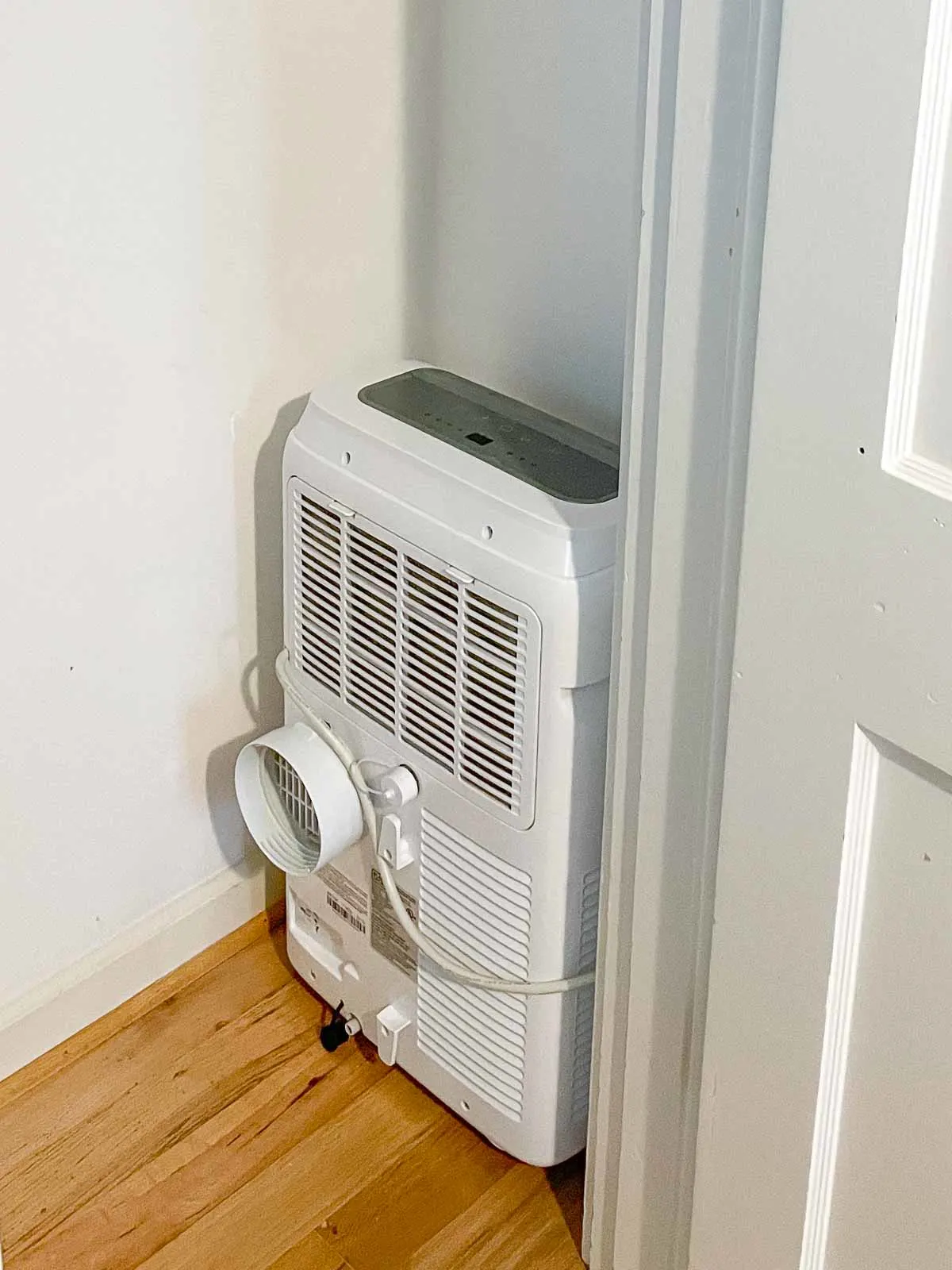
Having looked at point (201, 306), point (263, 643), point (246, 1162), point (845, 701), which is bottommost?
point (246, 1162)

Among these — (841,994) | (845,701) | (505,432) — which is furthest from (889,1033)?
(505,432)

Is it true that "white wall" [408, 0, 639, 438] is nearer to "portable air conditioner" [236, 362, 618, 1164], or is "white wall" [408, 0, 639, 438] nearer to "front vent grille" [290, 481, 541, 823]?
"portable air conditioner" [236, 362, 618, 1164]

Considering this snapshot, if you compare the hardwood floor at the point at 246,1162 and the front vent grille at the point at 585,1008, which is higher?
the front vent grille at the point at 585,1008

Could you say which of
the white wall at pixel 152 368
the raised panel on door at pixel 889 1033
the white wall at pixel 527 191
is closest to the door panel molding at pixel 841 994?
the raised panel on door at pixel 889 1033

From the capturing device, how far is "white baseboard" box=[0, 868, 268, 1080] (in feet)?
4.76

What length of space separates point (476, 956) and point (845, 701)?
0.51 metres

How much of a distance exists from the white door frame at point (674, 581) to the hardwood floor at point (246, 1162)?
16cm

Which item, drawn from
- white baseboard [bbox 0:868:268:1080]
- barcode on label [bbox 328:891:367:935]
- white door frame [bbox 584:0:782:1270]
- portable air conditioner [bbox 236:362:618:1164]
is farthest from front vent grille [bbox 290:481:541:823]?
white baseboard [bbox 0:868:268:1080]

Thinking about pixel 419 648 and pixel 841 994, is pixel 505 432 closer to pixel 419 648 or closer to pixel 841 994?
pixel 419 648

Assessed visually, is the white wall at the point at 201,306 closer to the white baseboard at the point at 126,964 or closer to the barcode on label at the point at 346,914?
the white baseboard at the point at 126,964

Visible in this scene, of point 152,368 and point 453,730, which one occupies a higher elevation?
point 152,368

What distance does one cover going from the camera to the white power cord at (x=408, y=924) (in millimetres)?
1232

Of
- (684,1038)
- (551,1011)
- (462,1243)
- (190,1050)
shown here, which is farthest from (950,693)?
(190,1050)

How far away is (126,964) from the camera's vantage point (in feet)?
4.95
